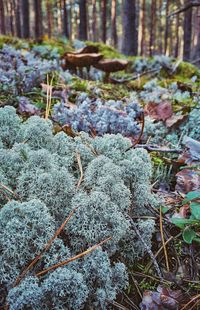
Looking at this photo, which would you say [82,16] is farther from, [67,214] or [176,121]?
[67,214]

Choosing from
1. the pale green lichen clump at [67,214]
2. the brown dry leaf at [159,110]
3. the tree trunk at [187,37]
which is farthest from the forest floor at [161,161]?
the tree trunk at [187,37]

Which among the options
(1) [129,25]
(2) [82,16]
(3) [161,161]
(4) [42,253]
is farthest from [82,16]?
(4) [42,253]

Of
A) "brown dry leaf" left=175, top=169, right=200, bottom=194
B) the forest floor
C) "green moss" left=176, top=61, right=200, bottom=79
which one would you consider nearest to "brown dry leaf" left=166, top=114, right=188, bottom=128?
the forest floor

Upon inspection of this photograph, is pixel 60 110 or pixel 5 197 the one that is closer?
pixel 5 197

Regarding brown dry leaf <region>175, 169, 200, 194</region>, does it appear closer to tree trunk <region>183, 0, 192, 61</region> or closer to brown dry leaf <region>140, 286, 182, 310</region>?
brown dry leaf <region>140, 286, 182, 310</region>

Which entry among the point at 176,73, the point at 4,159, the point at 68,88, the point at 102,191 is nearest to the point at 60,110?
the point at 68,88

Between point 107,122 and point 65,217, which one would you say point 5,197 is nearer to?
point 65,217

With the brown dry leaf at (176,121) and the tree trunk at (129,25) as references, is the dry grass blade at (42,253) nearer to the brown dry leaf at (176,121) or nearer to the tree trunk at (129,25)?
the brown dry leaf at (176,121)
